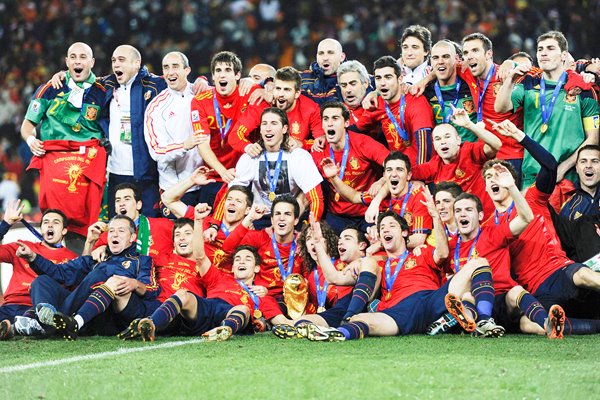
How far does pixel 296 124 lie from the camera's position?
7602 millimetres

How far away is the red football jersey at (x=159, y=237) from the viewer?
7.13 metres

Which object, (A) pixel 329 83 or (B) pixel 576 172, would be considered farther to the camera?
(A) pixel 329 83

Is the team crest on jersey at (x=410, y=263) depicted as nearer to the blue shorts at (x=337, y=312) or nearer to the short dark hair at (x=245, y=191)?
the blue shorts at (x=337, y=312)

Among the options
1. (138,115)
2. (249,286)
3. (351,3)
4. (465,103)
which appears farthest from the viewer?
(351,3)

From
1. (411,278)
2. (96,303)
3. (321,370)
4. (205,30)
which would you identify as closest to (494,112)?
(411,278)

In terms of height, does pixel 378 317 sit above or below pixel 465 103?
below

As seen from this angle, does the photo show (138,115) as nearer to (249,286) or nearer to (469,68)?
(249,286)

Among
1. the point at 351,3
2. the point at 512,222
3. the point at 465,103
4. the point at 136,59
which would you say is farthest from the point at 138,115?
the point at 351,3

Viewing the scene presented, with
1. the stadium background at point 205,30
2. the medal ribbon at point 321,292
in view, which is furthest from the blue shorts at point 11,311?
the stadium background at point 205,30

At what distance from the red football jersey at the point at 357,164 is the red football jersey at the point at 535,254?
1.19 m

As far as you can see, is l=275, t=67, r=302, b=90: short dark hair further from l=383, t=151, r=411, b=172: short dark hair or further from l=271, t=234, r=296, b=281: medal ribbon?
l=271, t=234, r=296, b=281: medal ribbon

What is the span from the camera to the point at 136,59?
26.3 ft

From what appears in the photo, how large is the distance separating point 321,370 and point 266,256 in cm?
224

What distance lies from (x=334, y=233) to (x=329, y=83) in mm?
1366
